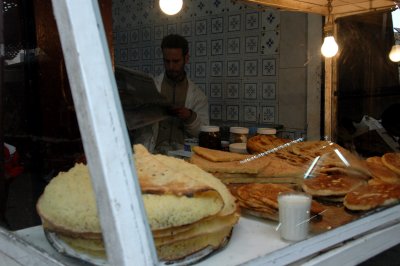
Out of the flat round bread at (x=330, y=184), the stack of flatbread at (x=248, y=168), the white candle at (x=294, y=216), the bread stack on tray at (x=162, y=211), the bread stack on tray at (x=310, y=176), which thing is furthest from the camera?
the stack of flatbread at (x=248, y=168)

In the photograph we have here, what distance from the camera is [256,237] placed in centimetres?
107

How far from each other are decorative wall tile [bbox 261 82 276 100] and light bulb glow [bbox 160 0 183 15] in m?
0.73

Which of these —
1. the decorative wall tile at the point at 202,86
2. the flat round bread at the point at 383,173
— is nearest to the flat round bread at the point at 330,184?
the flat round bread at the point at 383,173

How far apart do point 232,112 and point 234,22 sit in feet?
1.58

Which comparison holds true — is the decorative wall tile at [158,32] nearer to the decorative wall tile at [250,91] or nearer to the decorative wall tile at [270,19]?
the decorative wall tile at [250,91]

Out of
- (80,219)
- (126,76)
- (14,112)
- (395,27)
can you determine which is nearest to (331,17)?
(395,27)

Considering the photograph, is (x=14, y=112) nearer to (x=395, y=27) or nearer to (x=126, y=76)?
(x=126, y=76)

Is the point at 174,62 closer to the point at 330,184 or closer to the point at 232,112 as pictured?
the point at 232,112

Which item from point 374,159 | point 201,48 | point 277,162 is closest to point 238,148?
point 277,162

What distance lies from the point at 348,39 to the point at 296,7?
0.56 metres

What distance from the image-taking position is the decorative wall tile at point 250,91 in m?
2.35

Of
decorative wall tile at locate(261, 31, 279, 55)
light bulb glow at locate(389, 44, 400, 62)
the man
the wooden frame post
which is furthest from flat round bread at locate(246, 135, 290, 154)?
light bulb glow at locate(389, 44, 400, 62)

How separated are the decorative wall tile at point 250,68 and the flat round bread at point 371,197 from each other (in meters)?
0.98

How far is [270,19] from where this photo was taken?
243 centimetres
